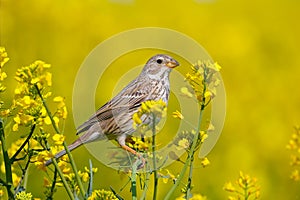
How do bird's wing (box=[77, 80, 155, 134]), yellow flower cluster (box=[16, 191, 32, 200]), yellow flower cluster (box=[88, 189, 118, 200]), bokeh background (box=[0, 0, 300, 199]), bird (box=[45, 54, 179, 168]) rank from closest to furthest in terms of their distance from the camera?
1. yellow flower cluster (box=[88, 189, 118, 200])
2. yellow flower cluster (box=[16, 191, 32, 200])
3. bird (box=[45, 54, 179, 168])
4. bird's wing (box=[77, 80, 155, 134])
5. bokeh background (box=[0, 0, 300, 199])

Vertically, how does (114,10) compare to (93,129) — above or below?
above

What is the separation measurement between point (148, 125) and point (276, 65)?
559 cm

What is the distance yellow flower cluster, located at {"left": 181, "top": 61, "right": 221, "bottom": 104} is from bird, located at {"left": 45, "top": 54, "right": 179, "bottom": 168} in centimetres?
92

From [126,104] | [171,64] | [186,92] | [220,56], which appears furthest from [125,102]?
[220,56]

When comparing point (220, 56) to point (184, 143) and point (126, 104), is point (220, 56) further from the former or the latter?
point (184, 143)

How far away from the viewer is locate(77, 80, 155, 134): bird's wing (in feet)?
12.5

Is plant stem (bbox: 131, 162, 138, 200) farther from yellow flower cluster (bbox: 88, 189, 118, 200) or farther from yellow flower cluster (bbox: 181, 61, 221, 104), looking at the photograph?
yellow flower cluster (bbox: 181, 61, 221, 104)

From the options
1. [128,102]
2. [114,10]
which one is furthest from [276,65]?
[128,102]

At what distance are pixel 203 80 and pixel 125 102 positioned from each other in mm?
1463

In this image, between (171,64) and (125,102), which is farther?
(171,64)

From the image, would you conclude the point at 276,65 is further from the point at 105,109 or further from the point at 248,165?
the point at 105,109

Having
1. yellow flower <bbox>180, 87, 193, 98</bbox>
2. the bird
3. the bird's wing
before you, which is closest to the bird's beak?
the bird

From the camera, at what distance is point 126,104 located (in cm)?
383

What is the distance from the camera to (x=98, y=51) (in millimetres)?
5992
